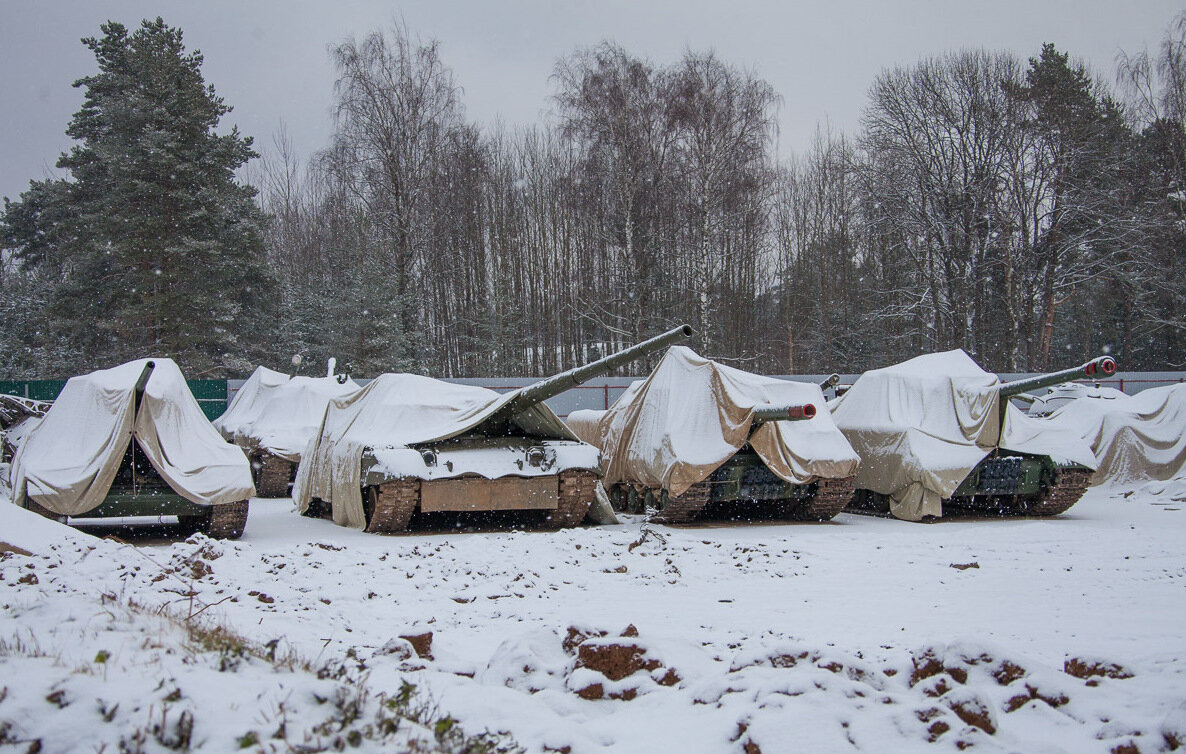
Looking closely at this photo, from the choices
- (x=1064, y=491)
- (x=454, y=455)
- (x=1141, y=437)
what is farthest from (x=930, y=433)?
(x=454, y=455)

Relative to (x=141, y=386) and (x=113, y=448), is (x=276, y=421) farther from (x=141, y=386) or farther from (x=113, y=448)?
(x=113, y=448)

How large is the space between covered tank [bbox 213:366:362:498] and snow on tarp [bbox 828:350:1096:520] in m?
8.19

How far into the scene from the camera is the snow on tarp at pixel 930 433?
12.1m

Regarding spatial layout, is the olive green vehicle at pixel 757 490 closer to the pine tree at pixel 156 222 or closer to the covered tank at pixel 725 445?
the covered tank at pixel 725 445

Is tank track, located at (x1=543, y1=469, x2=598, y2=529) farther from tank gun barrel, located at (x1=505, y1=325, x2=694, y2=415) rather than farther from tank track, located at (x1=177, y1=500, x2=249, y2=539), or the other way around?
tank track, located at (x1=177, y1=500, x2=249, y2=539)

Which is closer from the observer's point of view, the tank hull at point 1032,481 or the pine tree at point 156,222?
the tank hull at point 1032,481

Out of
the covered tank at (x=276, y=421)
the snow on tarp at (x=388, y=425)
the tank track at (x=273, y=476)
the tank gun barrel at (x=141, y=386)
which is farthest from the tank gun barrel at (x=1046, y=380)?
the tank track at (x=273, y=476)

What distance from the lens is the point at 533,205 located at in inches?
1398

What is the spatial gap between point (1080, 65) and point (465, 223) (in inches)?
861

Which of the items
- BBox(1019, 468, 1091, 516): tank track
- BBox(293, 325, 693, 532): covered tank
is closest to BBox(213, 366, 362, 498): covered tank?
BBox(293, 325, 693, 532): covered tank

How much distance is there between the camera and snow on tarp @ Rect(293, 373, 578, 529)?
10781 millimetres

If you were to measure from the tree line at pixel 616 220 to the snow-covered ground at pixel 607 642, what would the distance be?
705 inches

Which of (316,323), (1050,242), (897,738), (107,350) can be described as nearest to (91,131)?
(107,350)

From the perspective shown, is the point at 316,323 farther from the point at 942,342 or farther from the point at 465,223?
the point at 942,342
